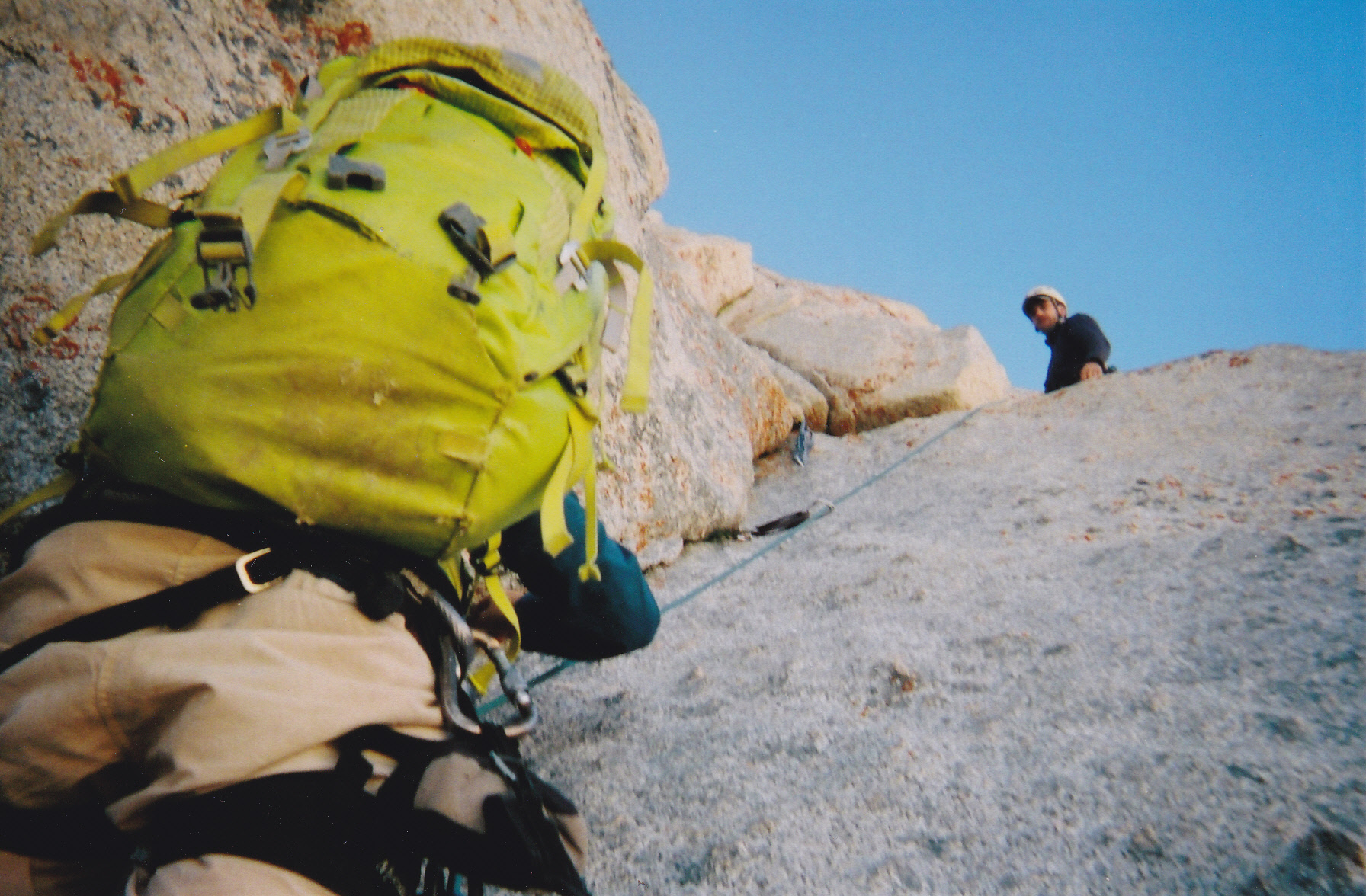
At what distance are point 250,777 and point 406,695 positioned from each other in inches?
10.1

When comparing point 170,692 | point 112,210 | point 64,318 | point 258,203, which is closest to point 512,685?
point 170,692

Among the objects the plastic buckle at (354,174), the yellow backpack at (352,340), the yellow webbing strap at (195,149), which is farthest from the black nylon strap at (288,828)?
the yellow webbing strap at (195,149)

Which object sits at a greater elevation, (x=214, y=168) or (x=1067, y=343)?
(x=1067, y=343)

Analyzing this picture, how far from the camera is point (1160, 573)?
2998 mm

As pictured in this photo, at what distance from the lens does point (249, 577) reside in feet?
3.92

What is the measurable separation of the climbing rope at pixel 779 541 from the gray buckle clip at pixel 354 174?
1443 mm

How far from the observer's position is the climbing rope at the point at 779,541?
273 centimetres

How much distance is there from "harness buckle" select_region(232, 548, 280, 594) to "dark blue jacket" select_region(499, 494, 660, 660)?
70cm

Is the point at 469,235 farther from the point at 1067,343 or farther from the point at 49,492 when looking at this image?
the point at 1067,343

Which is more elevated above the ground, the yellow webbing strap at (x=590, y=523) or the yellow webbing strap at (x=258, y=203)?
the yellow webbing strap at (x=258, y=203)

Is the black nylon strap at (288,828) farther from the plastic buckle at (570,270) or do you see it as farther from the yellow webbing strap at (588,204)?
the yellow webbing strap at (588,204)

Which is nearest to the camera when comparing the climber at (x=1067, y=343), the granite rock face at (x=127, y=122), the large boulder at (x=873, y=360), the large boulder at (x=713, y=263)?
the granite rock face at (x=127, y=122)

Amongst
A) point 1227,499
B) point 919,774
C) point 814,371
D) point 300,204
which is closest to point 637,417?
point 919,774

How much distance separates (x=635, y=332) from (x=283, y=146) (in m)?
0.81
